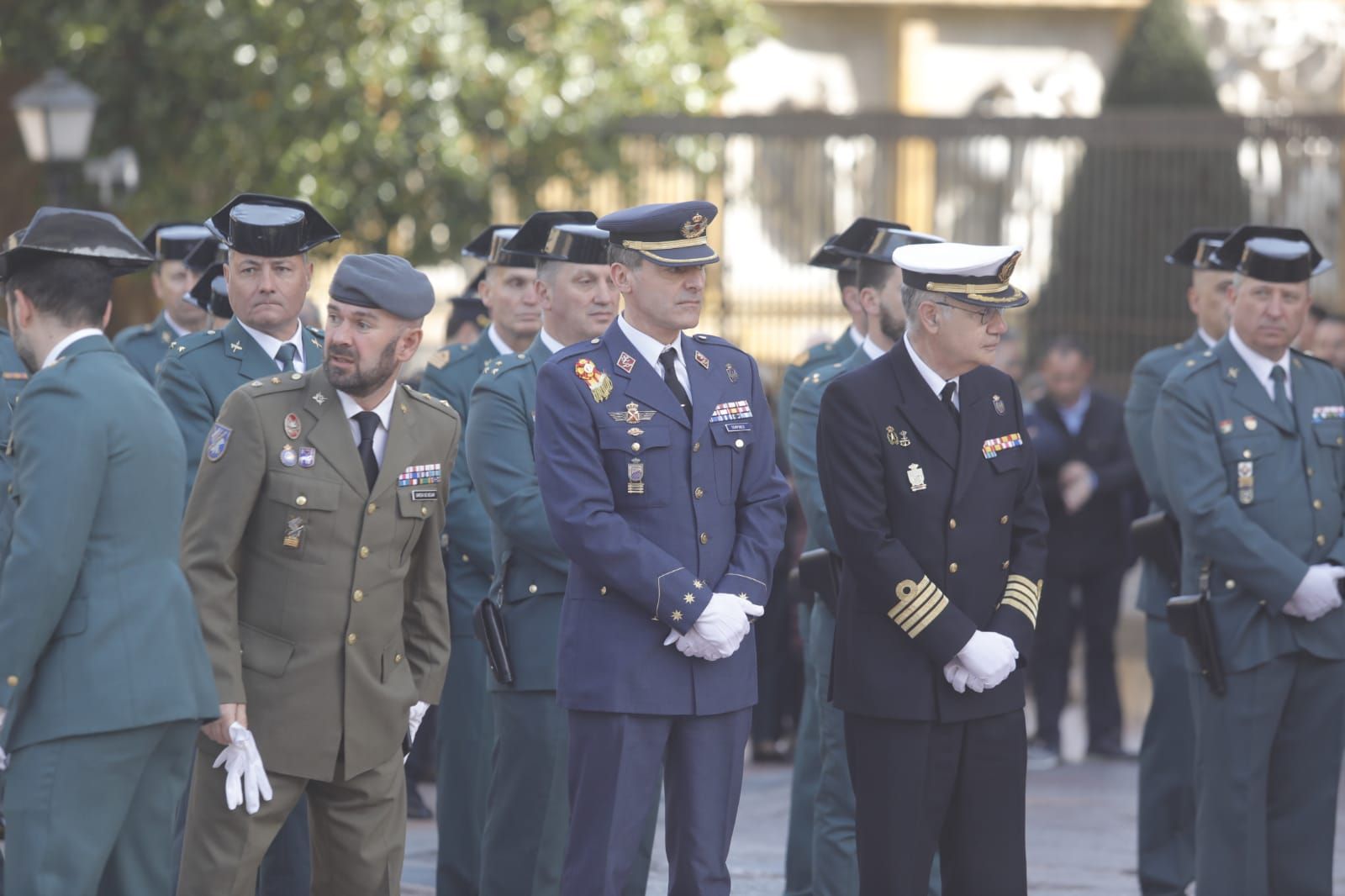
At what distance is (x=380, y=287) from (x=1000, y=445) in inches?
63.5

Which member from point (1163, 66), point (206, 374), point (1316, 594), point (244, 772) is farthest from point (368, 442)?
point (1163, 66)

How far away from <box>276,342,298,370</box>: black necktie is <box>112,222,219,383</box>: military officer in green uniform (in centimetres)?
187

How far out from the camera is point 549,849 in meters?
5.51

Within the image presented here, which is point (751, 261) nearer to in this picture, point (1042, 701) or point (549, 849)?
point (1042, 701)

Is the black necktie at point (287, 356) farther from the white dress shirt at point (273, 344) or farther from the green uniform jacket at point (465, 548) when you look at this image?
the green uniform jacket at point (465, 548)

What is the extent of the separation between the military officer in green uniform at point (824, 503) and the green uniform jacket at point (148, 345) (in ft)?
8.95

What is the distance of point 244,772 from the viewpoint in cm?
451

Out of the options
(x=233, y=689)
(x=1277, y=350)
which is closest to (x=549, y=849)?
(x=233, y=689)

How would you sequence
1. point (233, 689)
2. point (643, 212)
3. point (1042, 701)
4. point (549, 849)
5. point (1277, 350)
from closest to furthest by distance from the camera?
1. point (233, 689)
2. point (643, 212)
3. point (549, 849)
4. point (1277, 350)
5. point (1042, 701)

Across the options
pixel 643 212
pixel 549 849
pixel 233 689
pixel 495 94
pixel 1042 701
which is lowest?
pixel 1042 701

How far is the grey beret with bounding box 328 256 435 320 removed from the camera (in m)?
4.70

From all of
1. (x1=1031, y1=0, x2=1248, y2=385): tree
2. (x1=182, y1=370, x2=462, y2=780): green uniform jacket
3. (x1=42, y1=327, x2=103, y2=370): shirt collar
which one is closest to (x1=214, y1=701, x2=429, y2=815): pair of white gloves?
(x1=182, y1=370, x2=462, y2=780): green uniform jacket

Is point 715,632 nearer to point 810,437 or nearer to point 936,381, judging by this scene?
point 936,381

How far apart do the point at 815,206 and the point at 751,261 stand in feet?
2.67
